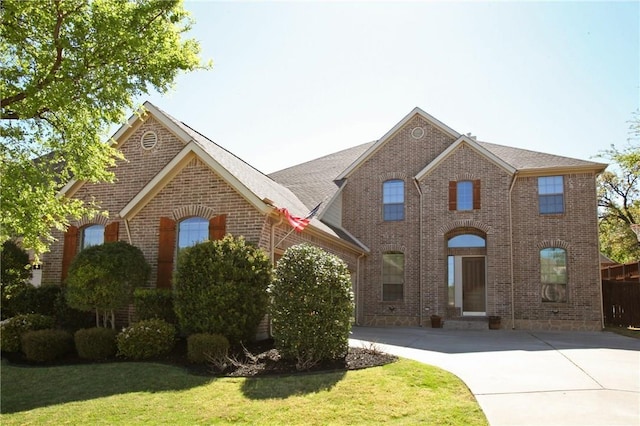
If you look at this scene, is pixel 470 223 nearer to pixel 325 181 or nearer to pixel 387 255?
pixel 387 255

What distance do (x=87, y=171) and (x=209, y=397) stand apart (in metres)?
5.39

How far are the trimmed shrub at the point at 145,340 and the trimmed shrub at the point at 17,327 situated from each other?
254 centimetres

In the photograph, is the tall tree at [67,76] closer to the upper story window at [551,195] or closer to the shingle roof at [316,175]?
the shingle roof at [316,175]

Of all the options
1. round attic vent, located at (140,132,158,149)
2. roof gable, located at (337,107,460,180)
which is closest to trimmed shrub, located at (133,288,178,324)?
round attic vent, located at (140,132,158,149)

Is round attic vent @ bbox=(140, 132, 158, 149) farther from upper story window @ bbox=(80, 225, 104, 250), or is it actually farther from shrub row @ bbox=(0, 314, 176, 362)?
shrub row @ bbox=(0, 314, 176, 362)

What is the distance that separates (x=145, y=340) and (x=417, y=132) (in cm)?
1387

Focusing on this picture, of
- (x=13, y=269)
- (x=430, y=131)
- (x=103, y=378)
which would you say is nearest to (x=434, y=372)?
(x=103, y=378)

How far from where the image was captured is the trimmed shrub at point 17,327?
440 inches

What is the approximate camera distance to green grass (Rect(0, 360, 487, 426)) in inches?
261

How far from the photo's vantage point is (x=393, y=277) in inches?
771

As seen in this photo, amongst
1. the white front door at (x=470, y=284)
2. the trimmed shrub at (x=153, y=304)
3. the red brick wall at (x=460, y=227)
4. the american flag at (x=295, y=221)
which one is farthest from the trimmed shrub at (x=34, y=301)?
the white front door at (x=470, y=284)

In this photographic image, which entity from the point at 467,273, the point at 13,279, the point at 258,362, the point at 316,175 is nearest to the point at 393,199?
the point at 467,273

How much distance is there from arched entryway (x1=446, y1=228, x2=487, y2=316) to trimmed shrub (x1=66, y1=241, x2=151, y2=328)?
11.9 metres

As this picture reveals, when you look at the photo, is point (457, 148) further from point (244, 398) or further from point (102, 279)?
point (244, 398)
